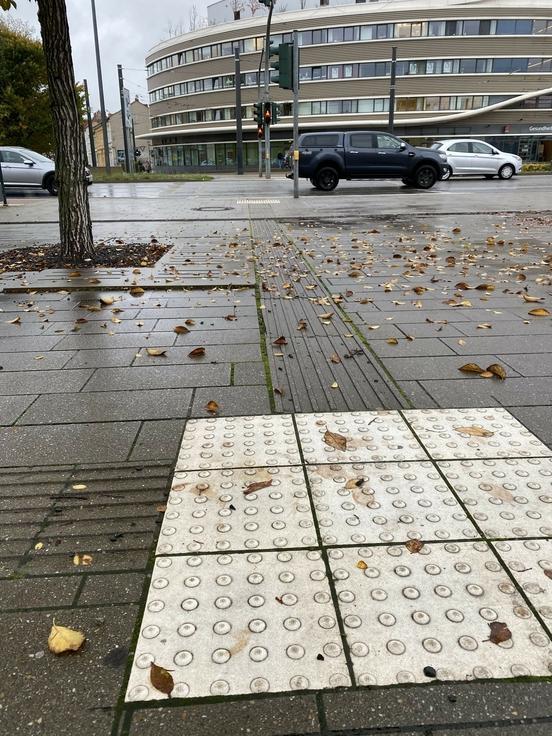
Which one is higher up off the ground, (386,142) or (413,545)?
(386,142)

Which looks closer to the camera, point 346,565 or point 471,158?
point 346,565

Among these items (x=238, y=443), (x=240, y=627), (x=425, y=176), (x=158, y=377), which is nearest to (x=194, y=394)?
(x=158, y=377)

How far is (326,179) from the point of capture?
73.9 ft

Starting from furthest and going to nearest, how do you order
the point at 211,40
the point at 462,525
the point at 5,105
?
the point at 211,40 → the point at 5,105 → the point at 462,525

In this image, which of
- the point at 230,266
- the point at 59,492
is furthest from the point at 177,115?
the point at 59,492

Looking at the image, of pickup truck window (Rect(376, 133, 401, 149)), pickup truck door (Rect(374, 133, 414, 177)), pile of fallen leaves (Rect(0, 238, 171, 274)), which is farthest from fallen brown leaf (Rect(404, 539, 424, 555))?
pickup truck window (Rect(376, 133, 401, 149))

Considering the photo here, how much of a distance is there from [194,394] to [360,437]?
3.85 feet

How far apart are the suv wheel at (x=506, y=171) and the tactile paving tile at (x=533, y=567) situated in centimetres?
2927

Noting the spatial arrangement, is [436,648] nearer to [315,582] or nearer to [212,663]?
[315,582]

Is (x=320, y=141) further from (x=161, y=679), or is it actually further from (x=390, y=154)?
(x=161, y=679)

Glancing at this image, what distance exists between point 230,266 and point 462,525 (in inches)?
238

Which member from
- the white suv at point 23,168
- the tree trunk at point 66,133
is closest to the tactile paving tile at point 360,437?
the tree trunk at point 66,133

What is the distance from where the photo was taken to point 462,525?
2363 mm

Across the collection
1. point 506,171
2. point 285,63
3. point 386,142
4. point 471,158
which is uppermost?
point 285,63
